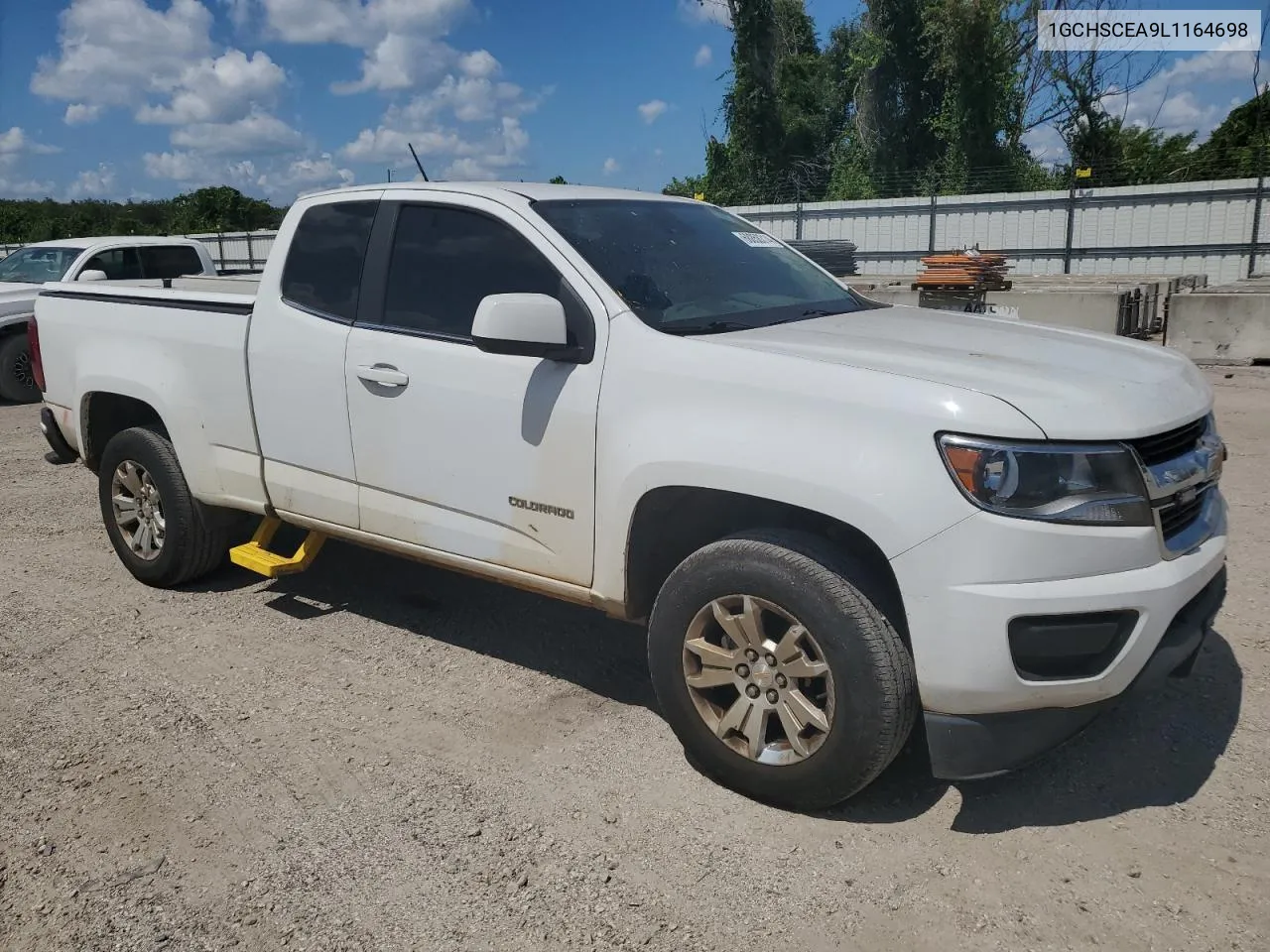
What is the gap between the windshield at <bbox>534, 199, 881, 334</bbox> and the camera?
352 cm

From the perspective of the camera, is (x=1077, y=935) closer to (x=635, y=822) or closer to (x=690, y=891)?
(x=690, y=891)

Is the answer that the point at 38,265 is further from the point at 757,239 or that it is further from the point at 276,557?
the point at 757,239

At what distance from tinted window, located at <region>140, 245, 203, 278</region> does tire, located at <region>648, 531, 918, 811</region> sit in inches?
408

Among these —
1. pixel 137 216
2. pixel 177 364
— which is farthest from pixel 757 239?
pixel 137 216

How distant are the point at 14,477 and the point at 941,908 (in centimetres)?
801

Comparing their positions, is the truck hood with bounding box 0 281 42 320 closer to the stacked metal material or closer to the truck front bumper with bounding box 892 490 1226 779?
the stacked metal material

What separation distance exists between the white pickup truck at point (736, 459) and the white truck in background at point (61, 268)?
26.1ft

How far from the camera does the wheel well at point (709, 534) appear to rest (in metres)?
2.89

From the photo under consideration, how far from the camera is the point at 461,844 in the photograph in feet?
9.92

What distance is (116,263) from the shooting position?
Result: 11.6 m

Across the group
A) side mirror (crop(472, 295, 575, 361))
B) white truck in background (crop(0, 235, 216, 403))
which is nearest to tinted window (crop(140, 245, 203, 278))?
white truck in background (crop(0, 235, 216, 403))

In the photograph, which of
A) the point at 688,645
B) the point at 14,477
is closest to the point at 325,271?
the point at 688,645

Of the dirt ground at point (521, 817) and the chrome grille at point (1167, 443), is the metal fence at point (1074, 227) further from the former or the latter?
the chrome grille at point (1167, 443)

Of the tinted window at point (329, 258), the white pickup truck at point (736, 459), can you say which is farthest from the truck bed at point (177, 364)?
the tinted window at point (329, 258)
